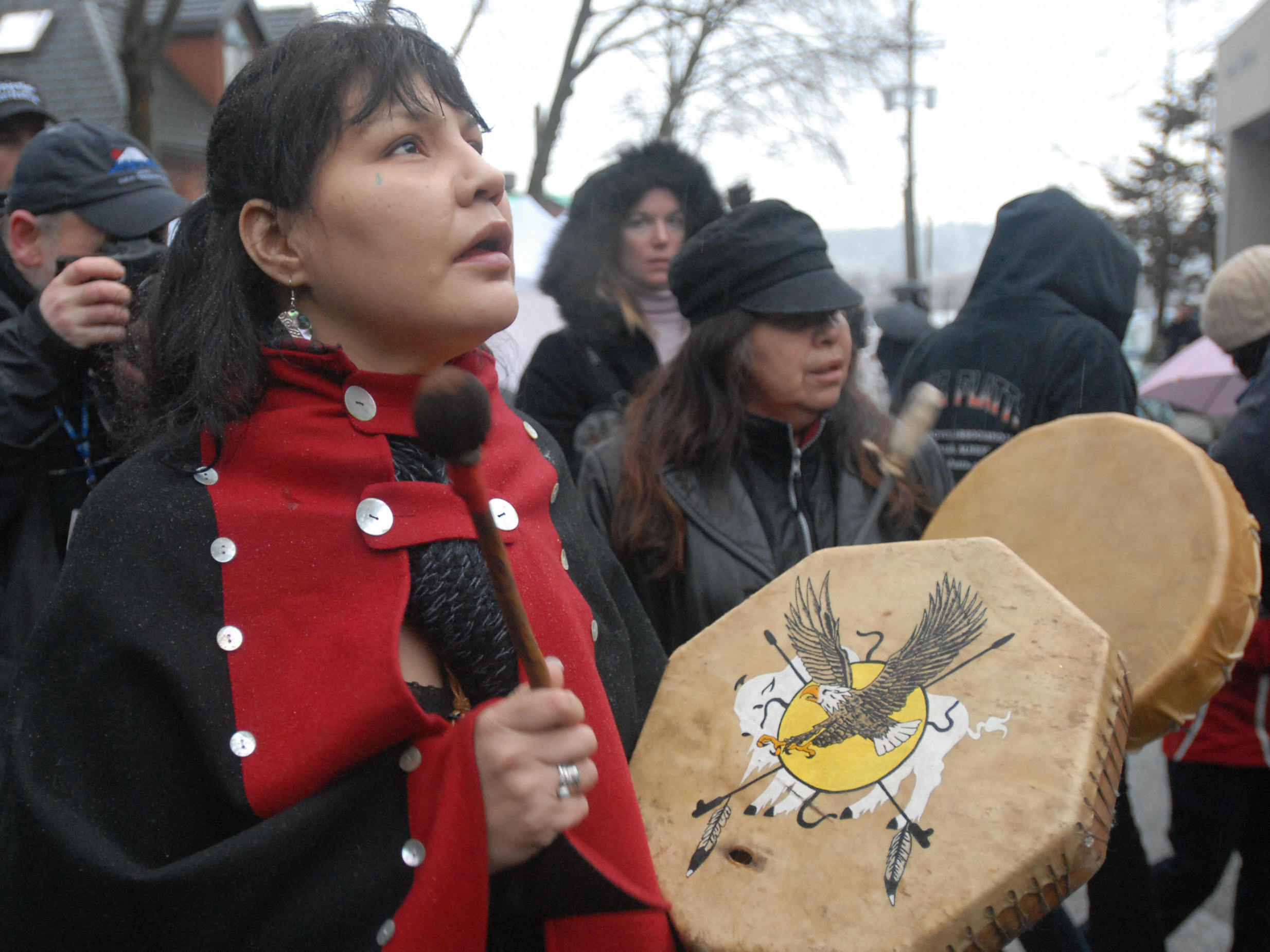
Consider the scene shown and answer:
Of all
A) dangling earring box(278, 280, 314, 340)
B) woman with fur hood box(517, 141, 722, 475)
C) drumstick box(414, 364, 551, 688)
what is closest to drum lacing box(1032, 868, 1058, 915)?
drumstick box(414, 364, 551, 688)

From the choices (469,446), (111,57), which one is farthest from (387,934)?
(111,57)

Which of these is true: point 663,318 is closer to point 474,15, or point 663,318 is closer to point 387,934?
point 387,934

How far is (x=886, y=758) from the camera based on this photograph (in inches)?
54.1

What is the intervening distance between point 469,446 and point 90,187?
1635 millimetres

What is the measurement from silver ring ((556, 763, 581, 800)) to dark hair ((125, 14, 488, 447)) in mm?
654

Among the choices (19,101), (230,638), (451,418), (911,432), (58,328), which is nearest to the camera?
(451,418)

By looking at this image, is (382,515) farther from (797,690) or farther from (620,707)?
(797,690)

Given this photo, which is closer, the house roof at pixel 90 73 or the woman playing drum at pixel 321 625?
the woman playing drum at pixel 321 625

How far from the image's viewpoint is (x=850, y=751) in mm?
1402

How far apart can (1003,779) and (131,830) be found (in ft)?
3.46

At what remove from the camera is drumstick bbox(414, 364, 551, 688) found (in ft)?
3.15

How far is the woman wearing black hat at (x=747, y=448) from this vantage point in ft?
7.25

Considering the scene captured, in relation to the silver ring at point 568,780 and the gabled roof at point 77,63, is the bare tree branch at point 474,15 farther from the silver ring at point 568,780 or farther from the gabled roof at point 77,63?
the gabled roof at point 77,63

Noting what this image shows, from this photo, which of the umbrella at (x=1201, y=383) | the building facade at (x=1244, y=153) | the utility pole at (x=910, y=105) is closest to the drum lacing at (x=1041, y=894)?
the umbrella at (x=1201, y=383)
